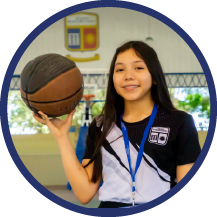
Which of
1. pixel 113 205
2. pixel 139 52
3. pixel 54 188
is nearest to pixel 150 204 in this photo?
pixel 113 205

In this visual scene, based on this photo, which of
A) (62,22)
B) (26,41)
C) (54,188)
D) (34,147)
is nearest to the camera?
(26,41)

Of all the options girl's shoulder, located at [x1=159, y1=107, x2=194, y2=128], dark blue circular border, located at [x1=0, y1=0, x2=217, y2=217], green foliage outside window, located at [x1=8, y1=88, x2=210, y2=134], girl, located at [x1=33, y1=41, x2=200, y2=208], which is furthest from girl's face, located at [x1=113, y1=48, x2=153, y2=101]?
green foliage outside window, located at [x1=8, y1=88, x2=210, y2=134]

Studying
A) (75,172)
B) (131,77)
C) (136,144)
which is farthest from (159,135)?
(75,172)

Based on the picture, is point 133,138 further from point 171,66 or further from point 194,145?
point 171,66

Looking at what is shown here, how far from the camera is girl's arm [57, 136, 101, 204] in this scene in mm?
974

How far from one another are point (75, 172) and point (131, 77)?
15.5 inches

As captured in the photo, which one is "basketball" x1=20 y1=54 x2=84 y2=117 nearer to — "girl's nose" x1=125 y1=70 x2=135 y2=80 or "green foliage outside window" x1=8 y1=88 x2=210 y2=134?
"girl's nose" x1=125 y1=70 x2=135 y2=80

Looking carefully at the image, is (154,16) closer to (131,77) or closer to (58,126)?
(131,77)

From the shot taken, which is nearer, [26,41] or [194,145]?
[194,145]

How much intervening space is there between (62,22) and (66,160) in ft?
11.7

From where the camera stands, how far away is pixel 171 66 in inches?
175

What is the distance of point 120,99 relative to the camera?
→ 1.10 m

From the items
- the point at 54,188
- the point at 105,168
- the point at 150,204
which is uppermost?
the point at 105,168

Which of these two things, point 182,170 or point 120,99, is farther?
point 120,99
